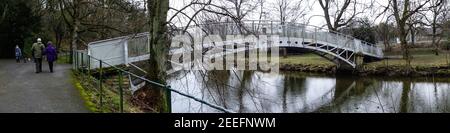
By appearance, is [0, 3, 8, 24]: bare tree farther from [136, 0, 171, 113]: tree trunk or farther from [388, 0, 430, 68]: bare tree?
[388, 0, 430, 68]: bare tree

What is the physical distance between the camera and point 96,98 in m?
10.9

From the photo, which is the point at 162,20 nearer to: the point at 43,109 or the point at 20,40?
the point at 43,109

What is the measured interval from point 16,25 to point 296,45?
19389mm

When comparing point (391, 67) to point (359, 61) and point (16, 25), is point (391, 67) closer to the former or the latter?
point (359, 61)

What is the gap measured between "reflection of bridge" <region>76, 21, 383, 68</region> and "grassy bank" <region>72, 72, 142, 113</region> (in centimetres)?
241

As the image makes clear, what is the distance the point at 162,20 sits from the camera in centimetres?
1114

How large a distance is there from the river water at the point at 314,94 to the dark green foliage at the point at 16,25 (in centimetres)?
1706

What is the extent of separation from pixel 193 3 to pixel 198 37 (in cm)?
83

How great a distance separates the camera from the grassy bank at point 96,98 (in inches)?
386

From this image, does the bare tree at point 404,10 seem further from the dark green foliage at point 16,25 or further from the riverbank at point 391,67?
the dark green foliage at point 16,25

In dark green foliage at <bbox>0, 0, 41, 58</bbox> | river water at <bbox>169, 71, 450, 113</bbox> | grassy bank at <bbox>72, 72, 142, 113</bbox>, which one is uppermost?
dark green foliage at <bbox>0, 0, 41, 58</bbox>

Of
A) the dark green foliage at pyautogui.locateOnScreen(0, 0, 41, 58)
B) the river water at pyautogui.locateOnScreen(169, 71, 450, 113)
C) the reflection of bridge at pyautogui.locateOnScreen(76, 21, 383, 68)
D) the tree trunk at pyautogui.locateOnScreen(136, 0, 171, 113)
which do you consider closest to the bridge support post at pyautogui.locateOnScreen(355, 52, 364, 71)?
the reflection of bridge at pyautogui.locateOnScreen(76, 21, 383, 68)

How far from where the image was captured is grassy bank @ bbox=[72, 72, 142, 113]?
32.2 feet
